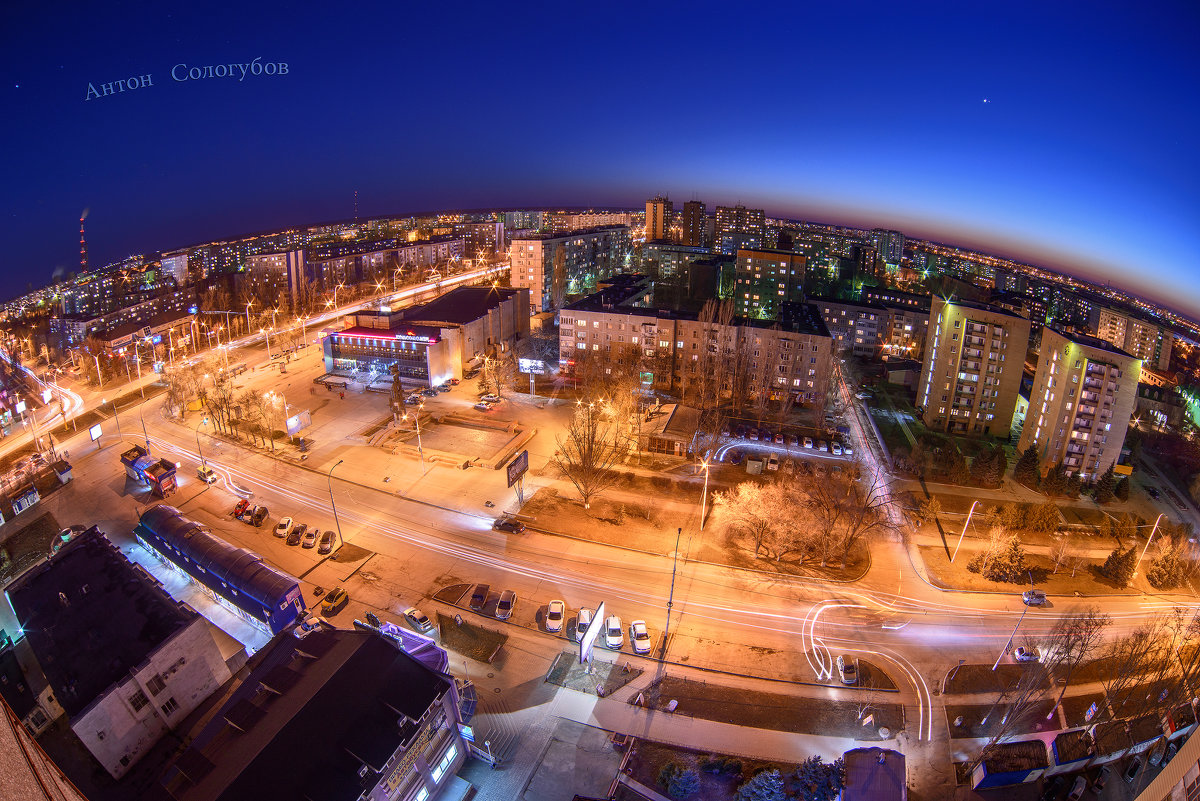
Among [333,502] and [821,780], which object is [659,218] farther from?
[821,780]

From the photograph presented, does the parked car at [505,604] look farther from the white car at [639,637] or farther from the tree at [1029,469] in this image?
the tree at [1029,469]

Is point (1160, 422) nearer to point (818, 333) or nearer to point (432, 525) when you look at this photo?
Answer: point (818, 333)

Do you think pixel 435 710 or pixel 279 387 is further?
pixel 279 387

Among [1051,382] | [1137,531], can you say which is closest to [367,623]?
[1137,531]

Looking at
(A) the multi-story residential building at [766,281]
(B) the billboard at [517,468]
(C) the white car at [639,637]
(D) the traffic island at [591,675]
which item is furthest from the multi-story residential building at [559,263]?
(D) the traffic island at [591,675]

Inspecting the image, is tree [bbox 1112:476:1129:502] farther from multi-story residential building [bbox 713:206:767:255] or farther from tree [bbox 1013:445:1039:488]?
multi-story residential building [bbox 713:206:767:255]
